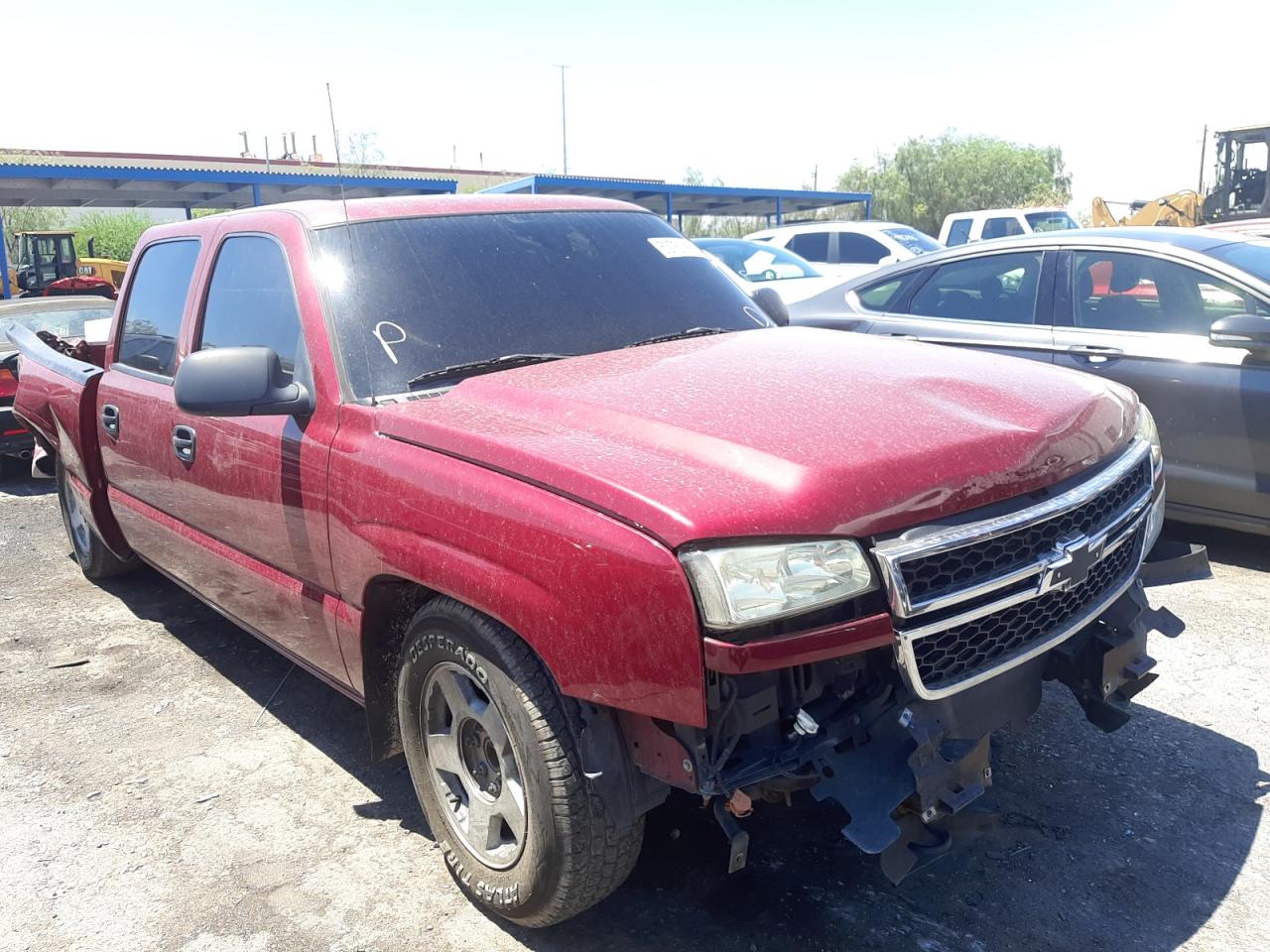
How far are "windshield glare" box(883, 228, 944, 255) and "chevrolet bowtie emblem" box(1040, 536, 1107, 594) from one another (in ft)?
41.7

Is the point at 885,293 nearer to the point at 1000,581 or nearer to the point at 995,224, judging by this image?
the point at 1000,581

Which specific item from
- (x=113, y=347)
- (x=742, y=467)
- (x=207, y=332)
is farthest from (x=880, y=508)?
(x=113, y=347)

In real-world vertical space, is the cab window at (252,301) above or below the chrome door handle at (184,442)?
above

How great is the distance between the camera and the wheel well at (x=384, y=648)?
290 cm

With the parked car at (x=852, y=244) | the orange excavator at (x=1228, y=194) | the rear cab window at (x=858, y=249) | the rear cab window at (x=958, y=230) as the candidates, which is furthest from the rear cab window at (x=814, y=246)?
the orange excavator at (x=1228, y=194)

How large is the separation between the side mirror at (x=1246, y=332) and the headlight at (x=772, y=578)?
3510mm

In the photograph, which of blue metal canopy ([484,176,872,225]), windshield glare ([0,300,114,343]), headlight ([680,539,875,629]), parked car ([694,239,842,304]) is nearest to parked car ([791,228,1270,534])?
headlight ([680,539,875,629])

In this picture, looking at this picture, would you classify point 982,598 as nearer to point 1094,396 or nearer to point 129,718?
point 1094,396

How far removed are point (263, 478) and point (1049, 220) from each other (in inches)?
671

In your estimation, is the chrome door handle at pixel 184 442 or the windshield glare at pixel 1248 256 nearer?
the chrome door handle at pixel 184 442

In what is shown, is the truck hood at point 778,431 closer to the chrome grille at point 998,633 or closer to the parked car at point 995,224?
the chrome grille at point 998,633

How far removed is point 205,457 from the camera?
3.58m

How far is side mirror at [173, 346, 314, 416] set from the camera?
9.51 ft

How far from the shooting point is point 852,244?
14922 mm
